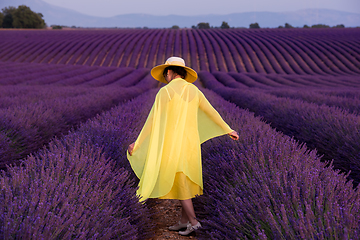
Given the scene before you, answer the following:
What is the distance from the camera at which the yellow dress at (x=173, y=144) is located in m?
1.94

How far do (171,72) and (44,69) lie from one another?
15655mm

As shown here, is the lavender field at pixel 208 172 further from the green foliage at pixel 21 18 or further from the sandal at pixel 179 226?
the green foliage at pixel 21 18

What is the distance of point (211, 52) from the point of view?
25500 millimetres

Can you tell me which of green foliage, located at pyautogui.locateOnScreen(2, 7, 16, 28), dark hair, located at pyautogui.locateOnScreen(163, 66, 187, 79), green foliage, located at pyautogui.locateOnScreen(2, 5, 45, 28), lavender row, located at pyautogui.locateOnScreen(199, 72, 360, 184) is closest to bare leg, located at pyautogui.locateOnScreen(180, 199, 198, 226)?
dark hair, located at pyautogui.locateOnScreen(163, 66, 187, 79)

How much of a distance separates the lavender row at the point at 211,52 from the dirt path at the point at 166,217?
1992cm

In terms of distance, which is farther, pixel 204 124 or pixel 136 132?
pixel 136 132

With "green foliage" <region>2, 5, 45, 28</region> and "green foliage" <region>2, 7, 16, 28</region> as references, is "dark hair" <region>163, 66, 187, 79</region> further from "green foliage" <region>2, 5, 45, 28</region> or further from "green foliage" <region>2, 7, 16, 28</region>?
"green foliage" <region>2, 7, 16, 28</region>

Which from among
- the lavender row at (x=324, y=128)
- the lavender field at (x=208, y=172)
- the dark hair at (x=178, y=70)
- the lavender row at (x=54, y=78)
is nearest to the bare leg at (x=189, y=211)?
the lavender field at (x=208, y=172)

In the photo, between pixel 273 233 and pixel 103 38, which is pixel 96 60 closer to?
pixel 103 38

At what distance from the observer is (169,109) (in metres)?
1.97

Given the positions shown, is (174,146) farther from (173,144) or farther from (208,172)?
(208,172)

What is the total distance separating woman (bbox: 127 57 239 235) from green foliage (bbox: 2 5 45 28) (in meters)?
53.7

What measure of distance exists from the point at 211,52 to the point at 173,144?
81.9ft

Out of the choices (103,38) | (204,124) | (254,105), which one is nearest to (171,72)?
(204,124)
